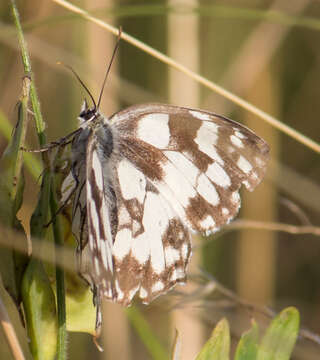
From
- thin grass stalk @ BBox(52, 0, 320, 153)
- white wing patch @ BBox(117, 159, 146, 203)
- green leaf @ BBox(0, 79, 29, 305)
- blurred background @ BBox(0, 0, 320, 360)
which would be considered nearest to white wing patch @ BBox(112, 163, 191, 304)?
white wing patch @ BBox(117, 159, 146, 203)

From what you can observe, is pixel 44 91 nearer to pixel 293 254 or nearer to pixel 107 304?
pixel 107 304

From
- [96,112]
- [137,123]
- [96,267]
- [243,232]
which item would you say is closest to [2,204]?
[96,267]

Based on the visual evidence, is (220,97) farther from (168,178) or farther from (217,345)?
(217,345)

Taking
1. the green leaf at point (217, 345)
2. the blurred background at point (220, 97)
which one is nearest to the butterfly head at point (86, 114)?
the green leaf at point (217, 345)

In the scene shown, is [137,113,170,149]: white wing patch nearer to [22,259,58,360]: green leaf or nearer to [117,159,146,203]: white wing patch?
[117,159,146,203]: white wing patch

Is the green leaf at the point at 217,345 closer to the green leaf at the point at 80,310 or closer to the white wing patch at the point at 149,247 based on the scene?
the green leaf at the point at 80,310

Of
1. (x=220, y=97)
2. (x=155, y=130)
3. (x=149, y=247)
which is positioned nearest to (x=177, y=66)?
(x=155, y=130)
